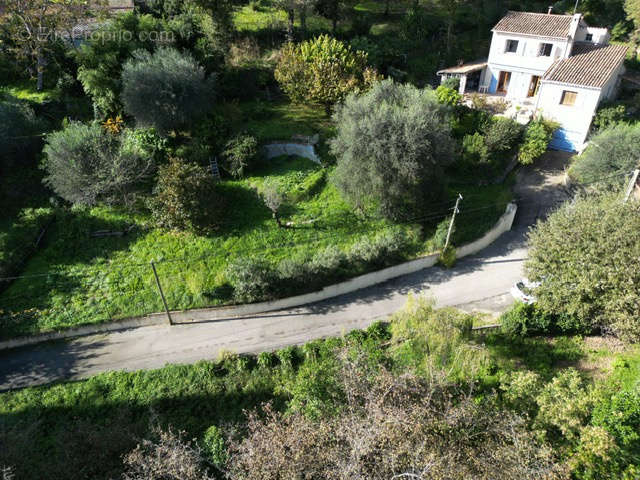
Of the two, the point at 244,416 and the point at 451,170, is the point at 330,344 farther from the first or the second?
the point at 451,170

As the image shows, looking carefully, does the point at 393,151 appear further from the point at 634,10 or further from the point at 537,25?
the point at 634,10

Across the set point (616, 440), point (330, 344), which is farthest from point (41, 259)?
point (616, 440)

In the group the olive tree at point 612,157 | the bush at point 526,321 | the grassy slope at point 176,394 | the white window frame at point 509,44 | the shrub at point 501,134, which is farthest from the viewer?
the white window frame at point 509,44

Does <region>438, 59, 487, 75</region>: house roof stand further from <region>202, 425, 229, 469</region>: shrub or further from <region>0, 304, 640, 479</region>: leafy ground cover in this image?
<region>202, 425, 229, 469</region>: shrub

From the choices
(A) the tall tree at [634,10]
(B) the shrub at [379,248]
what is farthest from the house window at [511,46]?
(B) the shrub at [379,248]

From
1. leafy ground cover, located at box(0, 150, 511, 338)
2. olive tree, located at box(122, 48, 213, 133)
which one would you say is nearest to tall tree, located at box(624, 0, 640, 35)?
leafy ground cover, located at box(0, 150, 511, 338)

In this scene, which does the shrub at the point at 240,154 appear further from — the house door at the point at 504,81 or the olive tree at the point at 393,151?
the house door at the point at 504,81
